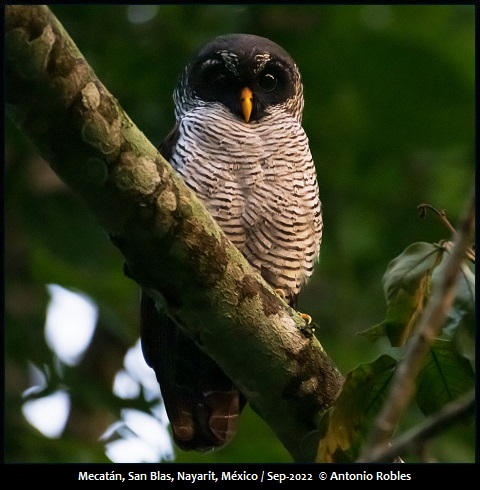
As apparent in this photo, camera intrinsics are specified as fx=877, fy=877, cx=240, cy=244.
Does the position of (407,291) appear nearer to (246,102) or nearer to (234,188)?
(234,188)

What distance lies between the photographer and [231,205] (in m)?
3.81

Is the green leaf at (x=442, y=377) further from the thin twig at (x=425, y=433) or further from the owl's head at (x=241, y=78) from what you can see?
the owl's head at (x=241, y=78)

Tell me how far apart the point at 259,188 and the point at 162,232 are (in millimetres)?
1336

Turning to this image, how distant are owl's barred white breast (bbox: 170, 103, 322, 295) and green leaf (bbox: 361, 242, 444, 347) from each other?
130cm

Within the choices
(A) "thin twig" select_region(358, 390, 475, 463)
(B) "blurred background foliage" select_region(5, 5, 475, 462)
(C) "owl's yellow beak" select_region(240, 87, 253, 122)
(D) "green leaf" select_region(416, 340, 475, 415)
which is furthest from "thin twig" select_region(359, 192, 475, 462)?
(B) "blurred background foliage" select_region(5, 5, 475, 462)

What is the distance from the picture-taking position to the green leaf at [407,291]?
2535 mm

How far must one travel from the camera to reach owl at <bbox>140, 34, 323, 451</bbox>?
3744 millimetres

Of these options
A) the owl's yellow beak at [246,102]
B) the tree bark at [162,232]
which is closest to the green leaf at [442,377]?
the tree bark at [162,232]

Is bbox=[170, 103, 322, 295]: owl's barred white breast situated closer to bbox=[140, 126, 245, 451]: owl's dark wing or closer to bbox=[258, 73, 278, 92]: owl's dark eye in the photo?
bbox=[258, 73, 278, 92]: owl's dark eye

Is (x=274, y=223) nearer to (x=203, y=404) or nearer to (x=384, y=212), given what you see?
(x=203, y=404)

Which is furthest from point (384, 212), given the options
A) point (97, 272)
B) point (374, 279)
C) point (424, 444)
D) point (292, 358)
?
point (424, 444)

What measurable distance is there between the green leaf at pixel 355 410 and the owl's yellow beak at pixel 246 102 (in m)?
2.00

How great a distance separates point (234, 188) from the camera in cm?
385

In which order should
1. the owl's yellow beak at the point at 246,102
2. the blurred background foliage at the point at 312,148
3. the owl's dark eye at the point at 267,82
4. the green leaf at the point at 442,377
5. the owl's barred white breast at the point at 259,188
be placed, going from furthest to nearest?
the blurred background foliage at the point at 312,148 < the owl's dark eye at the point at 267,82 < the owl's yellow beak at the point at 246,102 < the owl's barred white breast at the point at 259,188 < the green leaf at the point at 442,377
